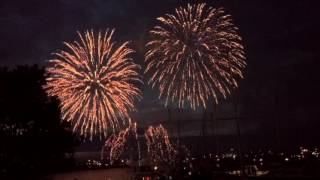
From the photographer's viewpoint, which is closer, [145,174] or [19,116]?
[19,116]

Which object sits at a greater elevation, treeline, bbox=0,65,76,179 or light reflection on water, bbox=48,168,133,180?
treeline, bbox=0,65,76,179

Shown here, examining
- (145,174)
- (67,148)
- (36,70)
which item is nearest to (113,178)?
(145,174)

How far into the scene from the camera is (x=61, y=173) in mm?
52562

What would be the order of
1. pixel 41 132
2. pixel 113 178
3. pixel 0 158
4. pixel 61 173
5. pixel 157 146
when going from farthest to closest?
pixel 157 146 < pixel 113 178 < pixel 61 173 < pixel 41 132 < pixel 0 158

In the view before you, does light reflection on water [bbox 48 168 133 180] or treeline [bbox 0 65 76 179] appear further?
light reflection on water [bbox 48 168 133 180]

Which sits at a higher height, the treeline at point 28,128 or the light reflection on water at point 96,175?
the treeline at point 28,128

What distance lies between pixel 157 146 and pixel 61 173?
54868mm

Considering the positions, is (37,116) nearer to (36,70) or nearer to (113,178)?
(36,70)

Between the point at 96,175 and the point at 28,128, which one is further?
the point at 96,175

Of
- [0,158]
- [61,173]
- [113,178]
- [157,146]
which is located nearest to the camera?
[0,158]

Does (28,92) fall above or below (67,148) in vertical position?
above

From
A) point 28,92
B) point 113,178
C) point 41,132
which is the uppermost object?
point 28,92

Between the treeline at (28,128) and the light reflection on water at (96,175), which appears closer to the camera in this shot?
the treeline at (28,128)

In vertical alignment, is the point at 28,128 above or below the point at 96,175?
above
